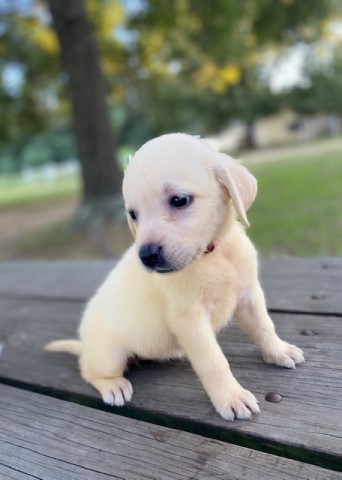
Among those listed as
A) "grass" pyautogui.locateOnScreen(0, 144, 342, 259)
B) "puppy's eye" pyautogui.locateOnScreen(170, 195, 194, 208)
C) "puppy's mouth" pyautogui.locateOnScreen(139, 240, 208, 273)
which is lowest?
"grass" pyautogui.locateOnScreen(0, 144, 342, 259)

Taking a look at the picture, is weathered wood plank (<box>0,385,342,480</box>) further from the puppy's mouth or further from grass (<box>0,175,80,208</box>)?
grass (<box>0,175,80,208</box>)

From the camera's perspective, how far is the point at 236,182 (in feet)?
4.24

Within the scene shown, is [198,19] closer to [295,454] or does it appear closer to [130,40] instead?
[130,40]

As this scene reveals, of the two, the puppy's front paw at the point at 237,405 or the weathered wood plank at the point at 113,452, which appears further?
the puppy's front paw at the point at 237,405

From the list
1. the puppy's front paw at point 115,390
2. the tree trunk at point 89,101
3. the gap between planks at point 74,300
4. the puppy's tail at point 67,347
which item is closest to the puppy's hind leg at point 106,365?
the puppy's front paw at point 115,390

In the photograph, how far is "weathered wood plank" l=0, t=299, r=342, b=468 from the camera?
3.72ft

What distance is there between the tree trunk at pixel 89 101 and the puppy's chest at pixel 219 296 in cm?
515

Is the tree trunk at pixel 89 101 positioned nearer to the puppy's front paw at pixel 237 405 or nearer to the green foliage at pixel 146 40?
the green foliage at pixel 146 40

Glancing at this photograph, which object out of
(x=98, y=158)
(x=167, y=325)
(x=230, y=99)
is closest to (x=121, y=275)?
(x=167, y=325)

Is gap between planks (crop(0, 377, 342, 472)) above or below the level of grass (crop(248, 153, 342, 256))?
above

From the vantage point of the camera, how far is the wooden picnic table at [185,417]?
1.09 m

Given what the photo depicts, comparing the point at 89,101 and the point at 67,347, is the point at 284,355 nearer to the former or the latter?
the point at 67,347

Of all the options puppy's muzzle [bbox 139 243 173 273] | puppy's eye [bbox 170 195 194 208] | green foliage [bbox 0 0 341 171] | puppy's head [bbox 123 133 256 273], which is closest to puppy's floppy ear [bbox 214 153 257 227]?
puppy's head [bbox 123 133 256 273]

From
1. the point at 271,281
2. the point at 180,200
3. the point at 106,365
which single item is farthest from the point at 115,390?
the point at 271,281
